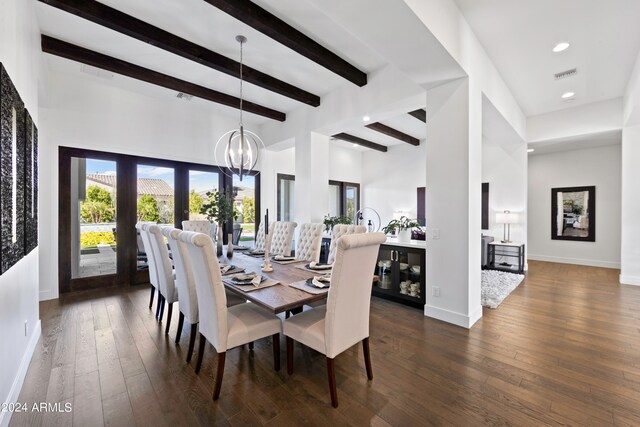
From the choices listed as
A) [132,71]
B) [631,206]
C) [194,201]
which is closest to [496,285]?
[631,206]

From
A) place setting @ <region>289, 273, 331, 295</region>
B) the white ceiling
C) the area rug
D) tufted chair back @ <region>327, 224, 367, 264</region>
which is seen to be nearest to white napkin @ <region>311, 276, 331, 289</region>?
place setting @ <region>289, 273, 331, 295</region>

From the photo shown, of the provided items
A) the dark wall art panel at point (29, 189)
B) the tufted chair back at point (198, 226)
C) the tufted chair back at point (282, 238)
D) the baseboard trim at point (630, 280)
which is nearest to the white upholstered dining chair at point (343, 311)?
the tufted chair back at point (282, 238)

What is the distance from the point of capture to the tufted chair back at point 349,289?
68.7 inches

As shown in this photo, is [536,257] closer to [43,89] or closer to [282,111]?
[282,111]

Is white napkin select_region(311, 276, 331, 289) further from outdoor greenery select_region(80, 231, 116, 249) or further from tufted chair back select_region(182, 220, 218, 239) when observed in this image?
outdoor greenery select_region(80, 231, 116, 249)

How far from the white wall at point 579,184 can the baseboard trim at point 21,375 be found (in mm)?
9032

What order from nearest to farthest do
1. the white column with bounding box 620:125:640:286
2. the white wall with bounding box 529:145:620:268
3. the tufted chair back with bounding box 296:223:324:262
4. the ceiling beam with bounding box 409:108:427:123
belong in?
the tufted chair back with bounding box 296:223:324:262 < the white column with bounding box 620:125:640:286 < the ceiling beam with bounding box 409:108:427:123 < the white wall with bounding box 529:145:620:268

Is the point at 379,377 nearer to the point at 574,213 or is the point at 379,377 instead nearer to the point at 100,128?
the point at 100,128

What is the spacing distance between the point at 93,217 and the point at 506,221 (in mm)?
7787

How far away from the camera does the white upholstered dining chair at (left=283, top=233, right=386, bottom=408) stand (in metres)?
1.77

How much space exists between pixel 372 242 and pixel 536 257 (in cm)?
726

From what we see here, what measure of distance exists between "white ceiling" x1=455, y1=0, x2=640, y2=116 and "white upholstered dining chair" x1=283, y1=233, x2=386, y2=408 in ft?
8.76

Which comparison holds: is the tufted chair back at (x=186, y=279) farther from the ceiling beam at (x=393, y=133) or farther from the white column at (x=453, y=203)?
the ceiling beam at (x=393, y=133)

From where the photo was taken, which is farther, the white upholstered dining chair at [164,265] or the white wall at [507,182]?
the white wall at [507,182]
